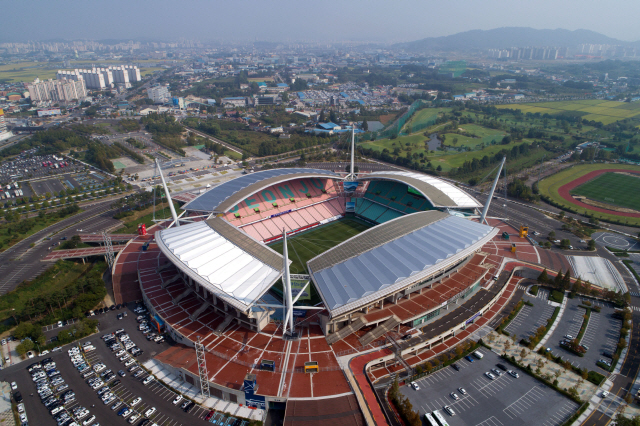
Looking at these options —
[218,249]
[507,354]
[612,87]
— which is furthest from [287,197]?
[612,87]

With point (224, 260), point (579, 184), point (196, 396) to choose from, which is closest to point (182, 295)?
point (224, 260)

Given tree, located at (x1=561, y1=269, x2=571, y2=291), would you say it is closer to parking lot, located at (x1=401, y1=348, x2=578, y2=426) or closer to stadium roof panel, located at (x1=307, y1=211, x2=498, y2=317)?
stadium roof panel, located at (x1=307, y1=211, x2=498, y2=317)

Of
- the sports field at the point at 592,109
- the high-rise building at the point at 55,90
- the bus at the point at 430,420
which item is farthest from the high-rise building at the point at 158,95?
the bus at the point at 430,420

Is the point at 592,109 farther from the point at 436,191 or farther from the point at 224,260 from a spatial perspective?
the point at 224,260

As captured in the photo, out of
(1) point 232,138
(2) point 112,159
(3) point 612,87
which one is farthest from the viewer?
(3) point 612,87

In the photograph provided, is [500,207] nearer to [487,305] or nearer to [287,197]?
[487,305]

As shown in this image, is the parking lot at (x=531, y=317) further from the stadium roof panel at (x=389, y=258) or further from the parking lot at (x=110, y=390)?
the parking lot at (x=110, y=390)

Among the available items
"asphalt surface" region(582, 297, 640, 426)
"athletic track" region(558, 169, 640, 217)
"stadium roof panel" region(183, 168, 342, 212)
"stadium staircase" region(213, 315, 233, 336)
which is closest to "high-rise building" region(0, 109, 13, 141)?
"stadium roof panel" region(183, 168, 342, 212)
